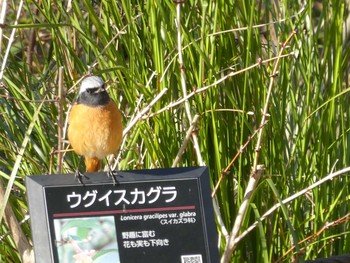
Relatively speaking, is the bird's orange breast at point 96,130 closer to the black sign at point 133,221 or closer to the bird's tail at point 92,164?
the bird's tail at point 92,164

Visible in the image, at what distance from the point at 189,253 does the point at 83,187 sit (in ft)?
0.83

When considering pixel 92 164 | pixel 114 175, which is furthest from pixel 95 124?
pixel 114 175

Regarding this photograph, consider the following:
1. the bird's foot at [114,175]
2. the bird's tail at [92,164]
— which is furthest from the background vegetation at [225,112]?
the bird's foot at [114,175]

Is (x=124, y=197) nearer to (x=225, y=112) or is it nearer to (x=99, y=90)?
(x=99, y=90)

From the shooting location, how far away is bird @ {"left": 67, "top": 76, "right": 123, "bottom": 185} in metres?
2.07

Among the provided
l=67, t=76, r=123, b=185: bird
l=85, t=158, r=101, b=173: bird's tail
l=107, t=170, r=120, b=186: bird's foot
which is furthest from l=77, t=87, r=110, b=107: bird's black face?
l=107, t=170, r=120, b=186: bird's foot

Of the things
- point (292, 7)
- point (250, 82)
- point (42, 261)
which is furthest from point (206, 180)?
point (292, 7)

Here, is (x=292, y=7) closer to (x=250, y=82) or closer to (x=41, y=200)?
(x=250, y=82)

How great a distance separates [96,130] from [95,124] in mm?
15

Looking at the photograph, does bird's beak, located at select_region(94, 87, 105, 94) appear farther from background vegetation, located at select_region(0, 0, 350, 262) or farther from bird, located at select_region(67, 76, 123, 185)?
background vegetation, located at select_region(0, 0, 350, 262)

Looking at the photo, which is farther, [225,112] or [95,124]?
[225,112]

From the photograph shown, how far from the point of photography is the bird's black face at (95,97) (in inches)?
82.4

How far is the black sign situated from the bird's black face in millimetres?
365

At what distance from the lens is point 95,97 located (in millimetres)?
2121
